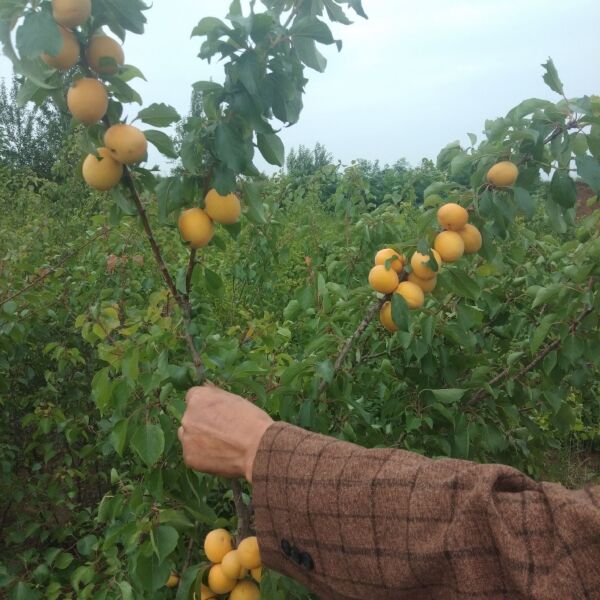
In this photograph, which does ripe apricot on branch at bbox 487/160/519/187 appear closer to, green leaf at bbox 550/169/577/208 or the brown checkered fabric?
green leaf at bbox 550/169/577/208

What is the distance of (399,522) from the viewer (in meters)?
0.83

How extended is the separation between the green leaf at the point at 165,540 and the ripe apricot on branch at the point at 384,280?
682 mm

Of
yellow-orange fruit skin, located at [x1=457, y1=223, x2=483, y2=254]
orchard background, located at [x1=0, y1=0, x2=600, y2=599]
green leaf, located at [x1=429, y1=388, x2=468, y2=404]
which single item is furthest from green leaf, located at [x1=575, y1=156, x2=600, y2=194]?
green leaf, located at [x1=429, y1=388, x2=468, y2=404]

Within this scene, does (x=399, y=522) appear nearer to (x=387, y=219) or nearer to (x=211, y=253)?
(x=387, y=219)

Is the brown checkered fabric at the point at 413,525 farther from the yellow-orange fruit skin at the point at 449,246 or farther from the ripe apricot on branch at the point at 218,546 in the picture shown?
the yellow-orange fruit skin at the point at 449,246

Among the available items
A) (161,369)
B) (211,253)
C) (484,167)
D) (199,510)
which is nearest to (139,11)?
(161,369)

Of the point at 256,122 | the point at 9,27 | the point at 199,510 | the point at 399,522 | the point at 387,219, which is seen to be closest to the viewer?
the point at 399,522

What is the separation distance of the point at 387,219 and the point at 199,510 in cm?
166

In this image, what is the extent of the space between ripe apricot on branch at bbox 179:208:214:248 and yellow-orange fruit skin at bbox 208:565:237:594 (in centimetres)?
69

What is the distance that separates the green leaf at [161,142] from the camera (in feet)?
3.76

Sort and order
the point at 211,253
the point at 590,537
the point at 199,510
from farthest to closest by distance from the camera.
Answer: the point at 211,253
the point at 199,510
the point at 590,537

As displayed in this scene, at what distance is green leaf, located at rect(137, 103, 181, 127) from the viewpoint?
113cm

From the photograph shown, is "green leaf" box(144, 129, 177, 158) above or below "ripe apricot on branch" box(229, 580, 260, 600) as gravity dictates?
above

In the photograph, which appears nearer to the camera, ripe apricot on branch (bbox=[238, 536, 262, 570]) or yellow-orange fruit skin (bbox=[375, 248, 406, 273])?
ripe apricot on branch (bbox=[238, 536, 262, 570])
